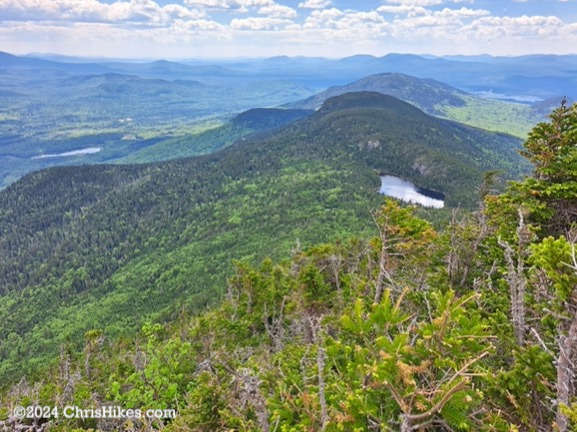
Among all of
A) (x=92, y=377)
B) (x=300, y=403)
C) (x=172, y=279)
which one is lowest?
(x=172, y=279)

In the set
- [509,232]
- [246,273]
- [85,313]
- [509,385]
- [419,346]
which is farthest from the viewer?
[85,313]

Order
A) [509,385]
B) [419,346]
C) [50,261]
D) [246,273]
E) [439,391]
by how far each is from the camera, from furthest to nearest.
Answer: [50,261] < [246,273] < [509,385] < [419,346] < [439,391]

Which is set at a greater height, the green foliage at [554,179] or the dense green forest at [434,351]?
the green foliage at [554,179]

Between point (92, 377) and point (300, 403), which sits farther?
point (92, 377)

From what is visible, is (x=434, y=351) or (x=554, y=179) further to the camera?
(x=554, y=179)

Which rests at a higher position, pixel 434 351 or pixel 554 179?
pixel 554 179

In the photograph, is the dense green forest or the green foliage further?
the green foliage

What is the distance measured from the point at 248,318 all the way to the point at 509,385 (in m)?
40.7

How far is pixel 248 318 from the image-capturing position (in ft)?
164

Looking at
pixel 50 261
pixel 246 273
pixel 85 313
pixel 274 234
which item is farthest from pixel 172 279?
pixel 246 273

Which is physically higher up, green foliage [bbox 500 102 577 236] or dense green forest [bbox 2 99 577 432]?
green foliage [bbox 500 102 577 236]

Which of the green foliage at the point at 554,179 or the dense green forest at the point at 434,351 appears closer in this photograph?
the dense green forest at the point at 434,351

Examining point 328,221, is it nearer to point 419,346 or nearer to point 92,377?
point 92,377

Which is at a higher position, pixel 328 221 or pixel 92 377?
pixel 92 377
